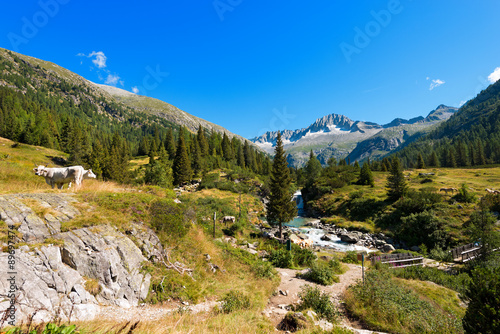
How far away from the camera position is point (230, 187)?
54.8 m

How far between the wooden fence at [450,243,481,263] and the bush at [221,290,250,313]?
2282cm

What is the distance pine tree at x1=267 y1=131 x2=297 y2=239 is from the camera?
92.3 ft

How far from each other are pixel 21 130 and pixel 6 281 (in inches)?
3746

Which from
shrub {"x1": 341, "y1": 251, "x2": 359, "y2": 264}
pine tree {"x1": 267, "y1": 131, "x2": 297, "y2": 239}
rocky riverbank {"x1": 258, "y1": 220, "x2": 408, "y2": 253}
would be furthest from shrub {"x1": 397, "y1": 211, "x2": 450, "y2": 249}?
pine tree {"x1": 267, "y1": 131, "x2": 297, "y2": 239}

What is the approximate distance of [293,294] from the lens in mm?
12133

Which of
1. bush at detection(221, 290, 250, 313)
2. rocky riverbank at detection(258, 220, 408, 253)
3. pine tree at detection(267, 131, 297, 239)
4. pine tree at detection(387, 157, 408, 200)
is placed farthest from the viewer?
pine tree at detection(387, 157, 408, 200)

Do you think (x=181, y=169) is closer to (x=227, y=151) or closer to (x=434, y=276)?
(x=227, y=151)

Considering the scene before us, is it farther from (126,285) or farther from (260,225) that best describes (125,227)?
(260,225)

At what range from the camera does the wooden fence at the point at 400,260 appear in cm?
1830

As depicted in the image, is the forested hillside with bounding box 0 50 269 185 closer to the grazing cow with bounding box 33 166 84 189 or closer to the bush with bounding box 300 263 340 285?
the grazing cow with bounding box 33 166 84 189

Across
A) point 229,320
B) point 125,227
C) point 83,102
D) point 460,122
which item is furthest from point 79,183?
point 460,122

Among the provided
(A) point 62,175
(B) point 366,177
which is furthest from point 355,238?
(A) point 62,175

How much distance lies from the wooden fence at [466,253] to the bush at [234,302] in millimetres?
22817

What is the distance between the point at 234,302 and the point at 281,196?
20583 mm
